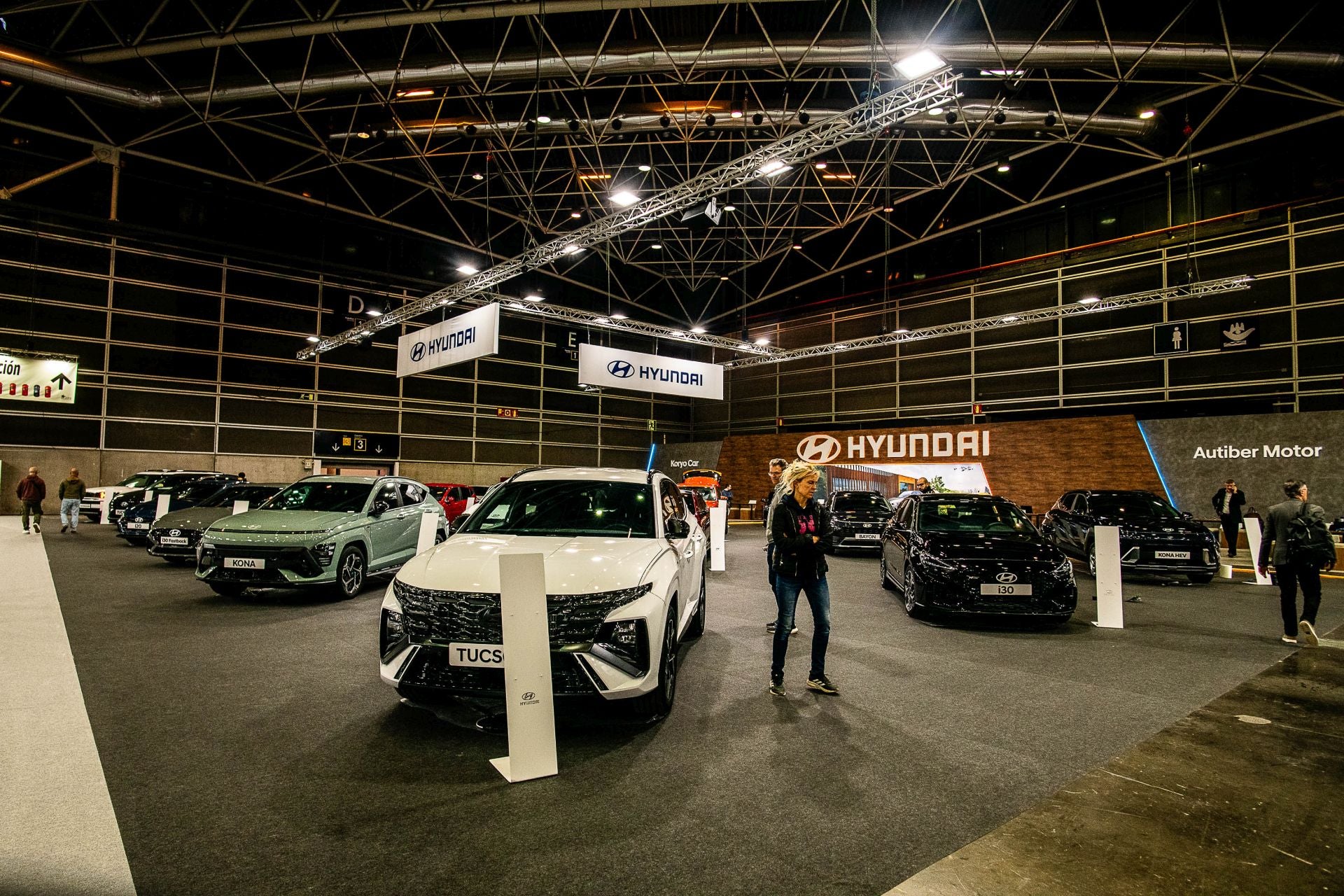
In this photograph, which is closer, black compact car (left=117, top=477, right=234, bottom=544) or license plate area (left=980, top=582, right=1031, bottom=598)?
license plate area (left=980, top=582, right=1031, bottom=598)

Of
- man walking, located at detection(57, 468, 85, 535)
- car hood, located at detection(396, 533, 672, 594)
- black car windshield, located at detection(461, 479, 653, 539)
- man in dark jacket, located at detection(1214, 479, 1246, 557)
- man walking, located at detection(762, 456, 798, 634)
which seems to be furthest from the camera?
man walking, located at detection(57, 468, 85, 535)

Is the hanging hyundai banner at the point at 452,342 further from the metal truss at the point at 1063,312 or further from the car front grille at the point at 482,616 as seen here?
the metal truss at the point at 1063,312

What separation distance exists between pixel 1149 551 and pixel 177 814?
11.7 metres

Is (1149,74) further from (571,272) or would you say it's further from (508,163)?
(571,272)

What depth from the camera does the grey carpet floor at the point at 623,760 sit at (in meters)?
2.37

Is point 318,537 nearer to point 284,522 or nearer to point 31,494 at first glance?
point 284,522

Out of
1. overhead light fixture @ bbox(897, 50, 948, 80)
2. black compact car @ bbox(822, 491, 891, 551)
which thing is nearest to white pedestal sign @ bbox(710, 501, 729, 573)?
black compact car @ bbox(822, 491, 891, 551)

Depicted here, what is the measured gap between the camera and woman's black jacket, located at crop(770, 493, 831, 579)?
450 cm

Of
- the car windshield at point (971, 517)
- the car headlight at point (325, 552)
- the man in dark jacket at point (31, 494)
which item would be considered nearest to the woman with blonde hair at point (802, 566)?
the car windshield at point (971, 517)

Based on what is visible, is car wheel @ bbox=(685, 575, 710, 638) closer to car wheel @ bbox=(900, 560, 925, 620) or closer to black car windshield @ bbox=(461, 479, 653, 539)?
black car windshield @ bbox=(461, 479, 653, 539)

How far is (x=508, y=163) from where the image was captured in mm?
20484

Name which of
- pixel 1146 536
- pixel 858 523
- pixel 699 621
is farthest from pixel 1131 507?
pixel 699 621

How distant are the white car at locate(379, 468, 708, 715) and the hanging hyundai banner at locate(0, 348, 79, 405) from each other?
74.2 feet

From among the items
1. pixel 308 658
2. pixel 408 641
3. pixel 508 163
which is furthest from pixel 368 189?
pixel 408 641
